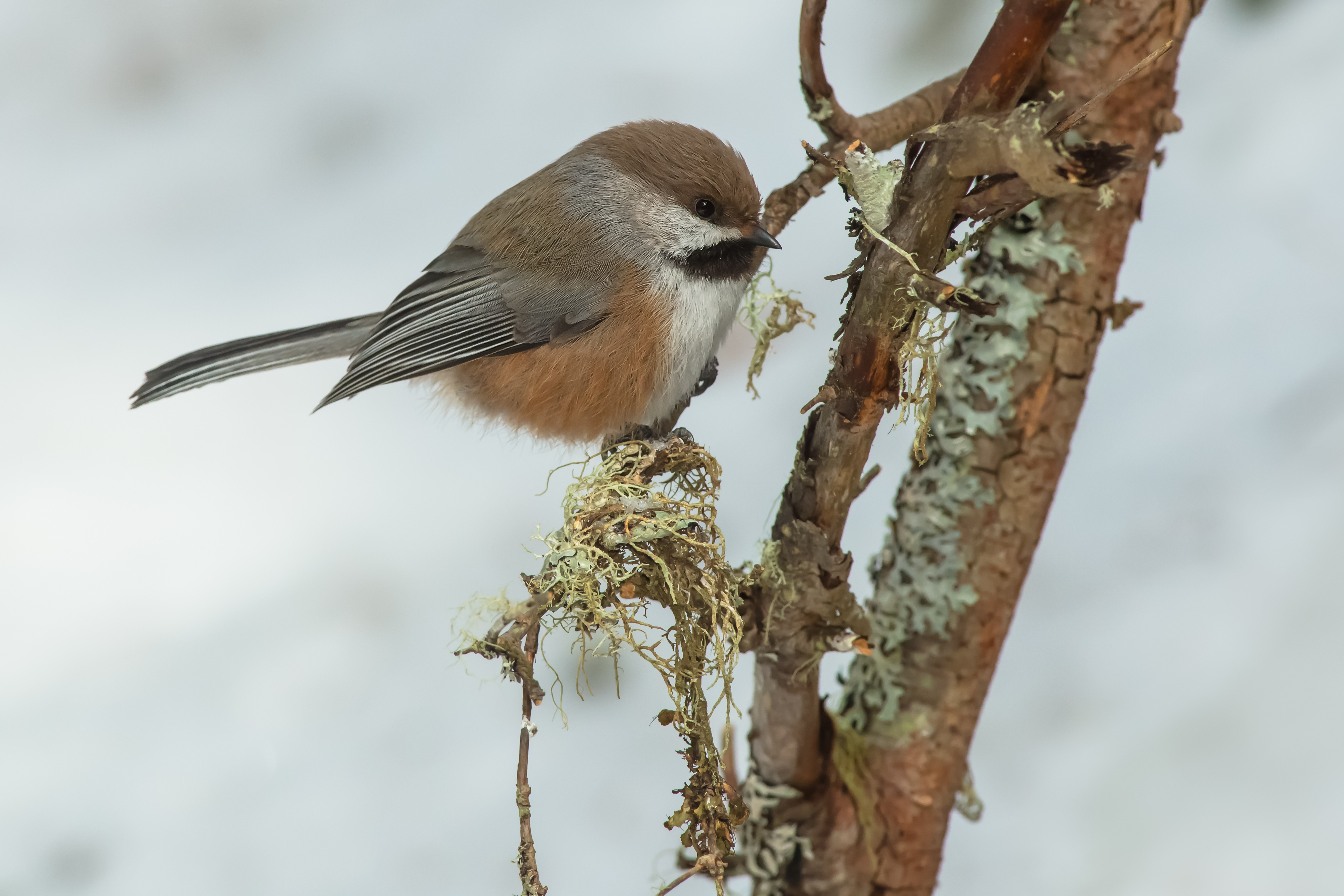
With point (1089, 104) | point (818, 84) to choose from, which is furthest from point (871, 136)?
point (1089, 104)

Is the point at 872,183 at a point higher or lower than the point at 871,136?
lower

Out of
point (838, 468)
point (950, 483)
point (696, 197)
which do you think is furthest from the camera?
point (950, 483)

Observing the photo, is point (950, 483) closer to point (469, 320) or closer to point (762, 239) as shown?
point (762, 239)

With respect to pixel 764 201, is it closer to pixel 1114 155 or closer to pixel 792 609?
pixel 792 609

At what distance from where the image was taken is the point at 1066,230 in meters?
1.83

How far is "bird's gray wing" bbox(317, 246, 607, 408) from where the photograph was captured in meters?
1.82

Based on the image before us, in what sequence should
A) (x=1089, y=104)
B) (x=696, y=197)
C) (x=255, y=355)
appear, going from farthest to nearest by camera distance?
(x=255, y=355) < (x=696, y=197) < (x=1089, y=104)

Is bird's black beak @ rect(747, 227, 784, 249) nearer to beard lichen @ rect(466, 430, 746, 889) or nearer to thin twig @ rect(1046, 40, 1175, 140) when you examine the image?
beard lichen @ rect(466, 430, 746, 889)

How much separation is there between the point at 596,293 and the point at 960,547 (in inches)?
31.5

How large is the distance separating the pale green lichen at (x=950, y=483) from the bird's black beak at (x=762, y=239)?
14.5 inches

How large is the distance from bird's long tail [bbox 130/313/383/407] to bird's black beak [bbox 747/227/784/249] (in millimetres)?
760

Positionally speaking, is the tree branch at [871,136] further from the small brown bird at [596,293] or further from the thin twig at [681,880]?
the thin twig at [681,880]

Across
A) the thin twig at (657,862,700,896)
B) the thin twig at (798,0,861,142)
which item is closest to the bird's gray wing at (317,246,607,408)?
the thin twig at (798,0,861,142)

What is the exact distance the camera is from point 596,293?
1810 mm
